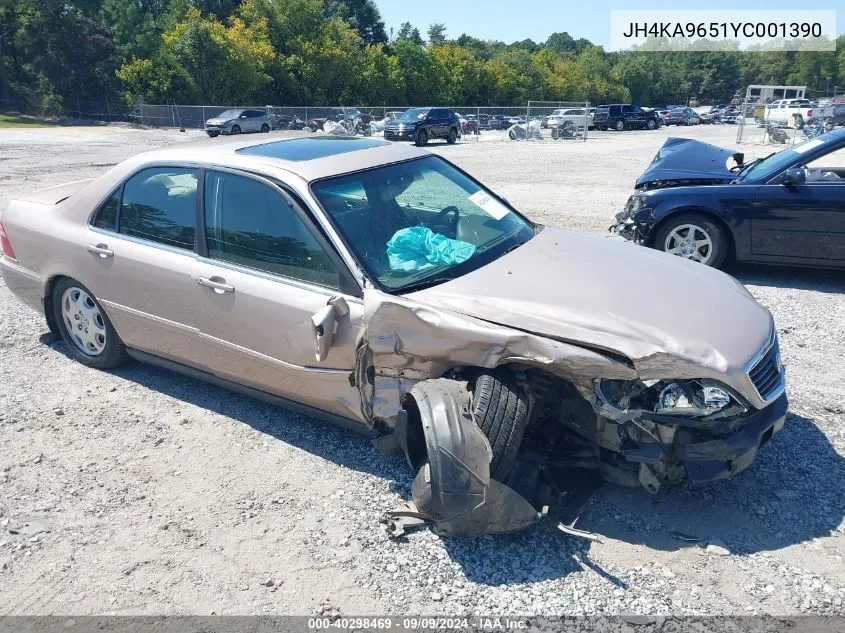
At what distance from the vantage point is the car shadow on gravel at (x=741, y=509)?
3.21 m

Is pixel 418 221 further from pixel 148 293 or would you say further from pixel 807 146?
pixel 807 146

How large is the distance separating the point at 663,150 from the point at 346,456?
6.71 metres

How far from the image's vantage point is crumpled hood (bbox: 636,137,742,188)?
7.61 meters

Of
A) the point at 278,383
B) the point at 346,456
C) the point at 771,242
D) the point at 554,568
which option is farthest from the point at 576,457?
the point at 771,242

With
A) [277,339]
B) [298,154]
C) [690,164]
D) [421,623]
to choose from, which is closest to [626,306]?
[421,623]

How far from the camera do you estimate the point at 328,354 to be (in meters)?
3.57

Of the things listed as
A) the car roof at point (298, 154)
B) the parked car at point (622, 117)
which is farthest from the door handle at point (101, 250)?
the parked car at point (622, 117)

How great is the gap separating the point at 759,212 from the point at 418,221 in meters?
4.28

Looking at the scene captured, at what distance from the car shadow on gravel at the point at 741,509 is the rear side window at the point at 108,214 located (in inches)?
137

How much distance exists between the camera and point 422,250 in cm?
388

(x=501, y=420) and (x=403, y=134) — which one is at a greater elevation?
(x=403, y=134)

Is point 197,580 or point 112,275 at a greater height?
point 112,275

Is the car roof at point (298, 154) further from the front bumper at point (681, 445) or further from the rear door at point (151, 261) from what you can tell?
the front bumper at point (681, 445)

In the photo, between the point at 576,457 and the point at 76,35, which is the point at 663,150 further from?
the point at 76,35
